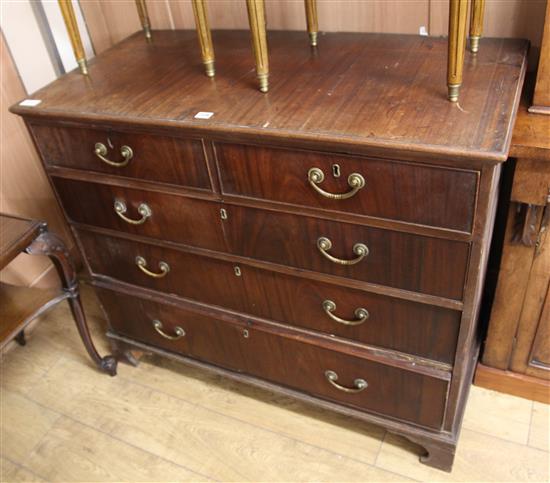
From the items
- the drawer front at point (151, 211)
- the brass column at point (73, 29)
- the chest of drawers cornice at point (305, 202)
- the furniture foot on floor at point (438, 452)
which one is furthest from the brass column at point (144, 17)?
the furniture foot on floor at point (438, 452)

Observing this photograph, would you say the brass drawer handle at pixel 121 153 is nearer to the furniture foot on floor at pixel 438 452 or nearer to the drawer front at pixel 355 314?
the drawer front at pixel 355 314

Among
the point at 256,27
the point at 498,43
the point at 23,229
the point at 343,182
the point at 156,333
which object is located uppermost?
the point at 256,27

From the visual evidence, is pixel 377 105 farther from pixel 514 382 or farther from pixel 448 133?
pixel 514 382

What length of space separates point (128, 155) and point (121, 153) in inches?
1.1

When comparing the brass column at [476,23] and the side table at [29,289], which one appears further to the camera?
the side table at [29,289]

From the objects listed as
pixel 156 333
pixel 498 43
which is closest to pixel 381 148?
pixel 498 43

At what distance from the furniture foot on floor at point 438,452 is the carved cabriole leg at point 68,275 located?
942mm

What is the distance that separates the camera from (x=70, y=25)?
1.33m

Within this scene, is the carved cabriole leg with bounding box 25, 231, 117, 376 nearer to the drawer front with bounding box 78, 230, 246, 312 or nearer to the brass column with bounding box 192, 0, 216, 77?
the drawer front with bounding box 78, 230, 246, 312

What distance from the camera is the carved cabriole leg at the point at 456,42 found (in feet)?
2.86

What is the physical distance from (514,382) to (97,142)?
125cm

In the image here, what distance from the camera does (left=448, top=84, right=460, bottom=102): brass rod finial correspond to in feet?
3.19

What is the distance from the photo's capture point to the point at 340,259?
44.6 inches

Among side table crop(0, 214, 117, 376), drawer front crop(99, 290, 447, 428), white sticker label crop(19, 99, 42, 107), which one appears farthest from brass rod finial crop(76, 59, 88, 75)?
drawer front crop(99, 290, 447, 428)
